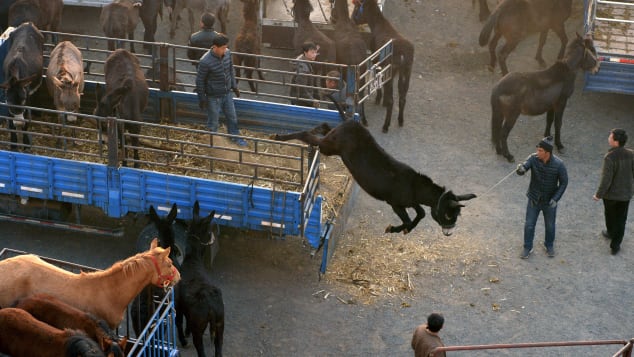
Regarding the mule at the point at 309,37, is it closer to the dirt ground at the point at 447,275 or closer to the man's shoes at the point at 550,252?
the dirt ground at the point at 447,275

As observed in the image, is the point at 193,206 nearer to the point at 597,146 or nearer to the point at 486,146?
the point at 486,146

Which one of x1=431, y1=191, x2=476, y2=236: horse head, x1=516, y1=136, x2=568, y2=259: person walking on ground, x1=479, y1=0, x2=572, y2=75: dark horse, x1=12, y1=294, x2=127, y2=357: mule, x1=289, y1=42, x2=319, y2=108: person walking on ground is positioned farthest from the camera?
x1=479, y1=0, x2=572, y2=75: dark horse

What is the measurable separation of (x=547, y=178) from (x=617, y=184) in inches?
38.7

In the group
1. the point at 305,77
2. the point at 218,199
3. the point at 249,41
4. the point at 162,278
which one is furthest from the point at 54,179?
the point at 249,41

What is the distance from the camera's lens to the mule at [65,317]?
30.0 feet

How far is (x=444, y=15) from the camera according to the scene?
66.9ft

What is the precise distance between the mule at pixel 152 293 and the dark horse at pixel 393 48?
18.7 feet

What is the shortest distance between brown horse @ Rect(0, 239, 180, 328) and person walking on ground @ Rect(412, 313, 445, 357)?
7.87ft

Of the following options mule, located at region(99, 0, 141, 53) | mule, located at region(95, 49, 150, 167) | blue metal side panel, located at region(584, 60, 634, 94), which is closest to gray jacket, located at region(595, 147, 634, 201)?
blue metal side panel, located at region(584, 60, 634, 94)

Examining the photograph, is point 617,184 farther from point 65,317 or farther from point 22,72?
point 22,72

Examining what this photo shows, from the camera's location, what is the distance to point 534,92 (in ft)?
50.5

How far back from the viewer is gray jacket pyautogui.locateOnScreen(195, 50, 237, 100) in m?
13.2

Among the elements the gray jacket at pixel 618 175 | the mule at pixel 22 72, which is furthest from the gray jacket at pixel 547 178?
the mule at pixel 22 72

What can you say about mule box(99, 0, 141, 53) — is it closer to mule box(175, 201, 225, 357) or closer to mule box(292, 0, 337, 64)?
mule box(292, 0, 337, 64)
